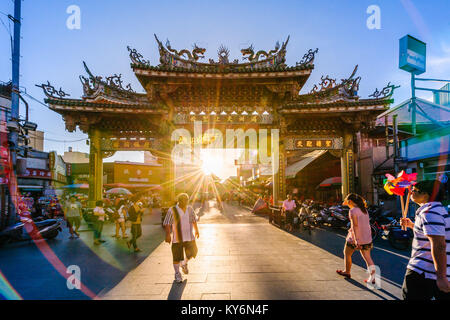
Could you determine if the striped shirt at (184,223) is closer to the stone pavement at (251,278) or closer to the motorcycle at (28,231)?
the stone pavement at (251,278)

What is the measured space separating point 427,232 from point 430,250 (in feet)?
0.90

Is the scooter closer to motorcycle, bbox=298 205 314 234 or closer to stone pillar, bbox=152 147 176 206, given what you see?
motorcycle, bbox=298 205 314 234

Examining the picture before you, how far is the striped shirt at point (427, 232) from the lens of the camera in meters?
2.53

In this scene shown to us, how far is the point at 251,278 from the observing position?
5.24 metres

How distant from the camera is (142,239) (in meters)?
9.98

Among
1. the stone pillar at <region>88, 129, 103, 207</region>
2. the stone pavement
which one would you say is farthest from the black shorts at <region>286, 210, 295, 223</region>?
the stone pillar at <region>88, 129, 103, 207</region>

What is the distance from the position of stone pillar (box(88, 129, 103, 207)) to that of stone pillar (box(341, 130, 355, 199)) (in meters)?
13.2

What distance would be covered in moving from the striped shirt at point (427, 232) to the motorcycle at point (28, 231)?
438 inches

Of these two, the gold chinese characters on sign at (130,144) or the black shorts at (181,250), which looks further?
the gold chinese characters on sign at (130,144)

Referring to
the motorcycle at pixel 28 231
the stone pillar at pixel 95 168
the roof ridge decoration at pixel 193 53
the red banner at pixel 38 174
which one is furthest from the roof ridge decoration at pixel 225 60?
the red banner at pixel 38 174

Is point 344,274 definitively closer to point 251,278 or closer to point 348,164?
point 251,278
